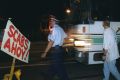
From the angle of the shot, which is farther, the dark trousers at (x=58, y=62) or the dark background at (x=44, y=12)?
the dark background at (x=44, y=12)

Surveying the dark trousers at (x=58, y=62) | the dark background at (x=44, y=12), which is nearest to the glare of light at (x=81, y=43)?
the dark background at (x=44, y=12)

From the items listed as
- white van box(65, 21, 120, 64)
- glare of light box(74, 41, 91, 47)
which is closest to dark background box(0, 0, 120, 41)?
white van box(65, 21, 120, 64)

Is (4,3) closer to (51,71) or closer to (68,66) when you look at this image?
(68,66)

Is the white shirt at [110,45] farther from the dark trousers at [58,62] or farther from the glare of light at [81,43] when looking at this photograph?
the glare of light at [81,43]

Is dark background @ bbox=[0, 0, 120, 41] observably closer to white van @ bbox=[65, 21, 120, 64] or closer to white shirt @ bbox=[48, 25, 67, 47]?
white van @ bbox=[65, 21, 120, 64]

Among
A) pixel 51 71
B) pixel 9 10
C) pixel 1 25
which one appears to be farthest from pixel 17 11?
pixel 51 71

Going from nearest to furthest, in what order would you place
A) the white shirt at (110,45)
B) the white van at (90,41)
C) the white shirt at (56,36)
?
the white shirt at (56,36) < the white shirt at (110,45) < the white van at (90,41)

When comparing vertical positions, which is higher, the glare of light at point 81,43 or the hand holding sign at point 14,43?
the glare of light at point 81,43

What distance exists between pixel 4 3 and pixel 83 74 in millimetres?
30988

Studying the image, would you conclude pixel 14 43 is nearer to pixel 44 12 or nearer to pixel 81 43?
pixel 81 43

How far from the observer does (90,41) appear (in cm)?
1178

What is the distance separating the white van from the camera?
A: 38.6 feet

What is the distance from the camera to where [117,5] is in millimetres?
12188

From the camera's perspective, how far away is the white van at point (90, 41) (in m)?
11.8
